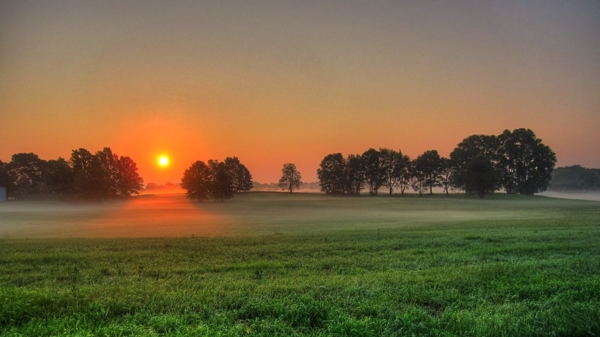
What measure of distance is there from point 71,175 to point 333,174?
243ft

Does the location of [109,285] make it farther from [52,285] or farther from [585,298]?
[585,298]

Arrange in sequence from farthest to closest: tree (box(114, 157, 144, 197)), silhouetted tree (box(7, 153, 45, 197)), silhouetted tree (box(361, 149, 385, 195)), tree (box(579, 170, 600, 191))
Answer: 1. tree (box(579, 170, 600, 191))
2. silhouetted tree (box(361, 149, 385, 195))
3. tree (box(114, 157, 144, 197))
4. silhouetted tree (box(7, 153, 45, 197))

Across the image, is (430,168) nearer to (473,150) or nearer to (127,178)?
(473,150)

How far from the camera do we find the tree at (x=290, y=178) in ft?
417

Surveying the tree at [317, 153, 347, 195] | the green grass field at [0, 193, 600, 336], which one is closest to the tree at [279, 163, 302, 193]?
the tree at [317, 153, 347, 195]

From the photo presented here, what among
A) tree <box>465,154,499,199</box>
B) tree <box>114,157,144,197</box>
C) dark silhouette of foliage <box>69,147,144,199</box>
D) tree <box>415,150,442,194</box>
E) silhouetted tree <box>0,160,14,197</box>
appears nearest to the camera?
tree <box>465,154,499,199</box>

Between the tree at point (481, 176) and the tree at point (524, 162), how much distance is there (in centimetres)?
1492

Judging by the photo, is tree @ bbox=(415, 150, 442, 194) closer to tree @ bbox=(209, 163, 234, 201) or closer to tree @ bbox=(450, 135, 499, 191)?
tree @ bbox=(450, 135, 499, 191)

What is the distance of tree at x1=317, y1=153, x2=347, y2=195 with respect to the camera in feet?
382

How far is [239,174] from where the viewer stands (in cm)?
11319

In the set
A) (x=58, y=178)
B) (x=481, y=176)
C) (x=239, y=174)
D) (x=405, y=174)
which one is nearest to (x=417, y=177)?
(x=405, y=174)

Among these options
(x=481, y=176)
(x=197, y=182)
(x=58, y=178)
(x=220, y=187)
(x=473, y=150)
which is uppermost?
(x=473, y=150)

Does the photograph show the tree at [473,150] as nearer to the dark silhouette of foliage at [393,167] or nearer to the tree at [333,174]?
the dark silhouette of foliage at [393,167]

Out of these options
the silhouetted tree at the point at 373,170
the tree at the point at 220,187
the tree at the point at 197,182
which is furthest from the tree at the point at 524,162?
the tree at the point at 197,182
